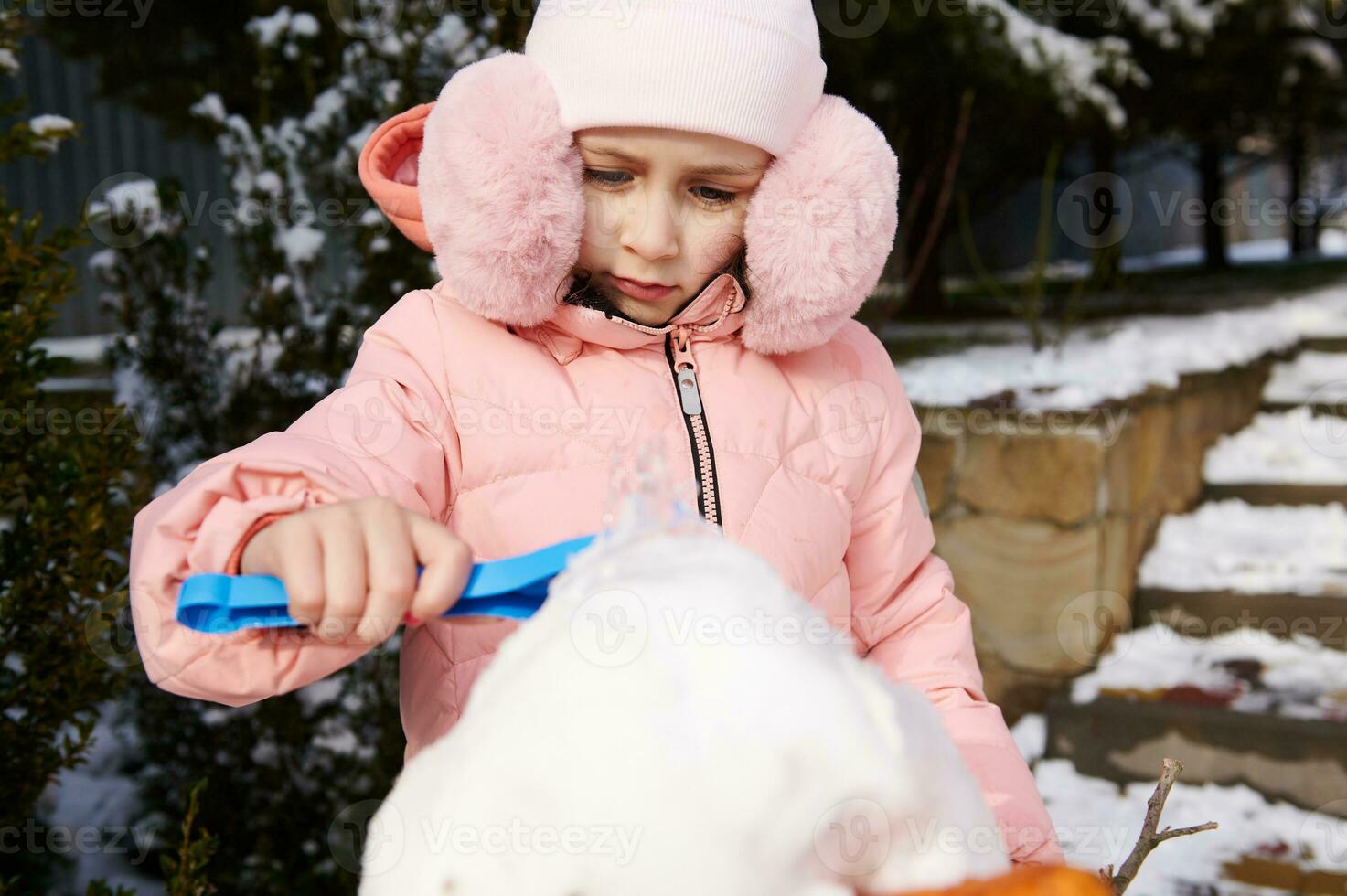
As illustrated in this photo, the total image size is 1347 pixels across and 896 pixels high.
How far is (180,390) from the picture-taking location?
10.1ft

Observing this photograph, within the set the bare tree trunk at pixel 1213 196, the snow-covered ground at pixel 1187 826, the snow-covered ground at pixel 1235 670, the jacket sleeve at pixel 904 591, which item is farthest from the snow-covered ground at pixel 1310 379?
the bare tree trunk at pixel 1213 196

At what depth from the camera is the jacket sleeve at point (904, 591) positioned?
62.6 inches

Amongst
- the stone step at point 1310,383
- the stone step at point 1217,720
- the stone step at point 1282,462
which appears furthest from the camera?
the stone step at point 1310,383

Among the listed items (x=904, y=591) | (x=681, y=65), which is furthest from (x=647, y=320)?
(x=904, y=591)

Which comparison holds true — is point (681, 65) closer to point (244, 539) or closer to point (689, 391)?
point (689, 391)

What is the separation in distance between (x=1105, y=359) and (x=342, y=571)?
4315 mm

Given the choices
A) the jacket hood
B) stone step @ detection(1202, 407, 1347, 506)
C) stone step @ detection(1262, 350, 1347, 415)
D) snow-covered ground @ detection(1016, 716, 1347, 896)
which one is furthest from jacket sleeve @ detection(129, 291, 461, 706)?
stone step @ detection(1262, 350, 1347, 415)

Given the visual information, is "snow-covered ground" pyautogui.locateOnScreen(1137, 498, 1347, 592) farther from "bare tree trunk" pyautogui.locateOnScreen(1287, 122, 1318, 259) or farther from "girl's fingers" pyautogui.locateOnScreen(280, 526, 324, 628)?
"bare tree trunk" pyautogui.locateOnScreen(1287, 122, 1318, 259)

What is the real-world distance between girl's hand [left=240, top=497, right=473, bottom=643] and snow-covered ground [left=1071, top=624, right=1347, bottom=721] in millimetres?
3108

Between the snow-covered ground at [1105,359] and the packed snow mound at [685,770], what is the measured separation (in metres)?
3.23

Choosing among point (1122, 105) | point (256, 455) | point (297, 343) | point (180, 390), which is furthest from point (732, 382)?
point (1122, 105)

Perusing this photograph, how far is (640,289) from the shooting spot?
5.05 feet

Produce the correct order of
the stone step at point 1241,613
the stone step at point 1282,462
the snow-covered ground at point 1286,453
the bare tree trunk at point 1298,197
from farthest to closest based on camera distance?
the bare tree trunk at point 1298,197, the snow-covered ground at point 1286,453, the stone step at point 1282,462, the stone step at point 1241,613

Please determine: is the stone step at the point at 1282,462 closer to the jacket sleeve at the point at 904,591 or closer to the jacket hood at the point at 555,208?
the jacket sleeve at the point at 904,591
